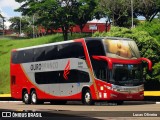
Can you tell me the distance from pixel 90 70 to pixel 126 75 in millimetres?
1938

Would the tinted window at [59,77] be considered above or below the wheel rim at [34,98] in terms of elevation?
above

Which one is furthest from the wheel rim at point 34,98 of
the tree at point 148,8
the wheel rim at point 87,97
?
the tree at point 148,8

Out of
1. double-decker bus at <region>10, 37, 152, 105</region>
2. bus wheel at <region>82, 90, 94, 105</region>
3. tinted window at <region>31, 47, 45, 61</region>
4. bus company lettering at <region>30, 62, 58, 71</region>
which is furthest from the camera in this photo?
tinted window at <region>31, 47, 45, 61</region>

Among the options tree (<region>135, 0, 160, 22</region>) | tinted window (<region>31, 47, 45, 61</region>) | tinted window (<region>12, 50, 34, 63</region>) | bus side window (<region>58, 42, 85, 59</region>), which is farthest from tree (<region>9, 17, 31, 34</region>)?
bus side window (<region>58, 42, 85, 59</region>)

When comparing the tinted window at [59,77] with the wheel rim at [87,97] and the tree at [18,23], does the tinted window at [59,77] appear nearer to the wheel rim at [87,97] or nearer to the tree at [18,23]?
the wheel rim at [87,97]

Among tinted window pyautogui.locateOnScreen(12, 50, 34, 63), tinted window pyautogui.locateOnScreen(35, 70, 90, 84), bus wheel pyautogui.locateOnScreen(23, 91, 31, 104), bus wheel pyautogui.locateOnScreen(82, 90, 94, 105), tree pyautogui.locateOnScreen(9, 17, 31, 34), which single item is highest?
tree pyautogui.locateOnScreen(9, 17, 31, 34)

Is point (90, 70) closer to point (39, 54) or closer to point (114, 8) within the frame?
point (39, 54)

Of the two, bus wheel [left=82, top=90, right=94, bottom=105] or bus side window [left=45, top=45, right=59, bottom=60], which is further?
bus side window [left=45, top=45, right=59, bottom=60]

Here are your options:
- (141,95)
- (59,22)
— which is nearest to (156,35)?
(59,22)

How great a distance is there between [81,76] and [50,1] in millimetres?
50017

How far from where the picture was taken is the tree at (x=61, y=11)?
76.2 meters

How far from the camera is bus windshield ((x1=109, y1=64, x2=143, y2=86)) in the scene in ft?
84.8

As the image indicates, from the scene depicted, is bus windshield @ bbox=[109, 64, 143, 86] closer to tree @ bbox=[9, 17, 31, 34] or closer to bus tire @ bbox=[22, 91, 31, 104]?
bus tire @ bbox=[22, 91, 31, 104]

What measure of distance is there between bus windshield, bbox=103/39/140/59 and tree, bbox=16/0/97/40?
49365mm
